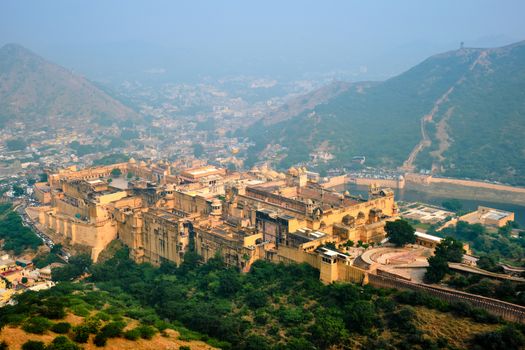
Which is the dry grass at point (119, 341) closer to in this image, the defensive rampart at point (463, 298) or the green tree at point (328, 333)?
the green tree at point (328, 333)

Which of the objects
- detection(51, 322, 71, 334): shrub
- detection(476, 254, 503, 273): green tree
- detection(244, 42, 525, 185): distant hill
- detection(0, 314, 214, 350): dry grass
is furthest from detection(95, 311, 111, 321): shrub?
detection(244, 42, 525, 185): distant hill

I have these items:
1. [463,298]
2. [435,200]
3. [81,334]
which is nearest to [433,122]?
[435,200]

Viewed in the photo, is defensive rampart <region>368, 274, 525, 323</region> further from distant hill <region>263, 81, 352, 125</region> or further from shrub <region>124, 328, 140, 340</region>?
distant hill <region>263, 81, 352, 125</region>

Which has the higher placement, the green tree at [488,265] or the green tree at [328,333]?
the green tree at [488,265]

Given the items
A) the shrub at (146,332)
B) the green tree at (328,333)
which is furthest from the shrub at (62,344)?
the green tree at (328,333)

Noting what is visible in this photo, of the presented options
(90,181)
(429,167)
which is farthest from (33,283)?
(429,167)

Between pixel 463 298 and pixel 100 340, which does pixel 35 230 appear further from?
pixel 463 298
